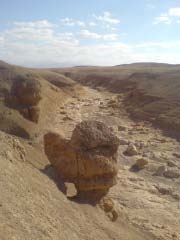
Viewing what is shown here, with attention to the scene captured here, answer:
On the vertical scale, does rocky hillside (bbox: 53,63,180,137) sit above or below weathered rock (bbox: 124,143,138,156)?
above

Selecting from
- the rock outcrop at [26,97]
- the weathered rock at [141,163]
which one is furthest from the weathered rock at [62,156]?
the rock outcrop at [26,97]

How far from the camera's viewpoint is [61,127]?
25.5 metres

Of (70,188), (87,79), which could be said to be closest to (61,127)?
(70,188)

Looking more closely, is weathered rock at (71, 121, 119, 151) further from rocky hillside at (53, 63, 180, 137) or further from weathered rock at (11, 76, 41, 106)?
rocky hillside at (53, 63, 180, 137)

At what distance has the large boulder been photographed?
10.1 m

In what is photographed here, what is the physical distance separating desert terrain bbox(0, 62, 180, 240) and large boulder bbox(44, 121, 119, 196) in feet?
1.36

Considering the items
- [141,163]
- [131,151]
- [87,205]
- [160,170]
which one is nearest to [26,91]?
[131,151]

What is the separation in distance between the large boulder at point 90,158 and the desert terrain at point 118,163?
0.41 metres

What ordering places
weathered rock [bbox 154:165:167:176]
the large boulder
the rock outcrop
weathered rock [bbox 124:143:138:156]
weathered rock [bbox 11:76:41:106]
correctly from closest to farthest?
the large boulder → weathered rock [bbox 154:165:167:176] → weathered rock [bbox 124:143:138:156] → the rock outcrop → weathered rock [bbox 11:76:41:106]

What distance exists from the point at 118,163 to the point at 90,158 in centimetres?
876

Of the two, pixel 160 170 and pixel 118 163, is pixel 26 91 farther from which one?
pixel 160 170

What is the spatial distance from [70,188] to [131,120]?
61.7 ft

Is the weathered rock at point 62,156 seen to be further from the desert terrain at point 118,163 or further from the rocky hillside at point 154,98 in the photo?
the rocky hillside at point 154,98

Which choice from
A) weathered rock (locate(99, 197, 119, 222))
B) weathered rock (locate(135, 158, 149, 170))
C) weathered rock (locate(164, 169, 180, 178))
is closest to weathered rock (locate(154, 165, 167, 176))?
weathered rock (locate(164, 169, 180, 178))
